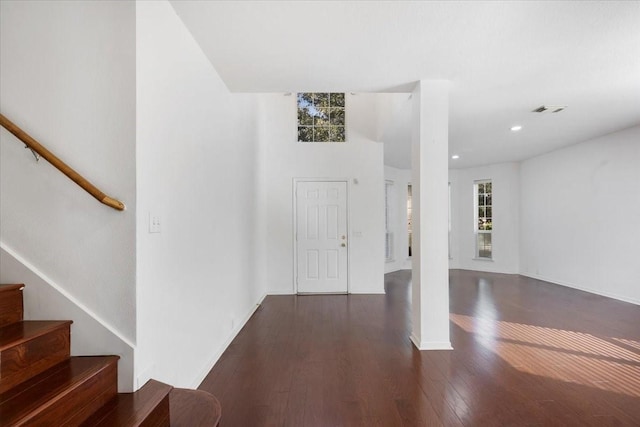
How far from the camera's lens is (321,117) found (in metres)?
5.41

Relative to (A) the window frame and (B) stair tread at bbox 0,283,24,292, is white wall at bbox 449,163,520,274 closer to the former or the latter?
(A) the window frame

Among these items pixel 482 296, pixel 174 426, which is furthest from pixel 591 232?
pixel 174 426

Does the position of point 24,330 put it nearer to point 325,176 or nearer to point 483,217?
point 325,176

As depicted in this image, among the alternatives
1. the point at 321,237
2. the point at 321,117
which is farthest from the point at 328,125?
the point at 321,237

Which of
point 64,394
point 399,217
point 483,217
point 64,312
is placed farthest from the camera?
point 483,217

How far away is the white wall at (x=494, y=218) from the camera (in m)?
6.90

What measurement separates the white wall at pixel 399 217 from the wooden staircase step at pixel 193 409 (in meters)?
5.99

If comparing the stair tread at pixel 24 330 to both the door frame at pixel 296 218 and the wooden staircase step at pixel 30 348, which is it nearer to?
the wooden staircase step at pixel 30 348

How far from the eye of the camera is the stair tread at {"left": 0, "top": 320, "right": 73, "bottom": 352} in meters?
1.22

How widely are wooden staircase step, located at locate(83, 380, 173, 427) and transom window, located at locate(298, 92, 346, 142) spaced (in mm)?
4477

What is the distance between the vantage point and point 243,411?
1.98 meters

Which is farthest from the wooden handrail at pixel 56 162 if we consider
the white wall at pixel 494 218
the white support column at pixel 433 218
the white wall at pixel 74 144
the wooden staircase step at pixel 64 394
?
the white wall at pixel 494 218

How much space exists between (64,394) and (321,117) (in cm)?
503

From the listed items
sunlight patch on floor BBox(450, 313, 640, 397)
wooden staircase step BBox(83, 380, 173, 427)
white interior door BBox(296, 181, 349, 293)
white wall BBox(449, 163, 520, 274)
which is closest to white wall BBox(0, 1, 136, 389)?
wooden staircase step BBox(83, 380, 173, 427)
